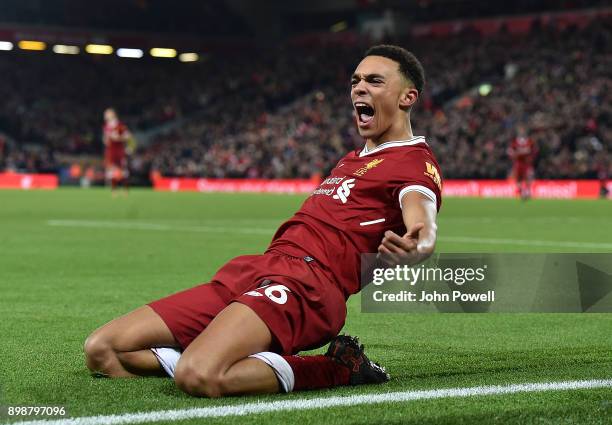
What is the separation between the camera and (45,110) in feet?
189

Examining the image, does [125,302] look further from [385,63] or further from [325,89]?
[325,89]

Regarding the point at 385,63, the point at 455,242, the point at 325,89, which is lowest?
the point at 455,242

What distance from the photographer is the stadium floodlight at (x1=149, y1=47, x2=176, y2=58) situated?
62844 mm

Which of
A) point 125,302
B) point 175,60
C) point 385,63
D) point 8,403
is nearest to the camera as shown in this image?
point 8,403

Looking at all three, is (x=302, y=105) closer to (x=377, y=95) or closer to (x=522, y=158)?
(x=522, y=158)

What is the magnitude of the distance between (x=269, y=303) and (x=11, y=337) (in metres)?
→ 2.47

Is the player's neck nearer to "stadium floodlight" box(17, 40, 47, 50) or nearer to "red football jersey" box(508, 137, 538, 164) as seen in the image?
"red football jersey" box(508, 137, 538, 164)

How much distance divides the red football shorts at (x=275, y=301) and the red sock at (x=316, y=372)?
6 cm

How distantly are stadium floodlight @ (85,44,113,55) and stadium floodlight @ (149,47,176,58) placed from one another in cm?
260

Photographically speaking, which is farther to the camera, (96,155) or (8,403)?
(96,155)

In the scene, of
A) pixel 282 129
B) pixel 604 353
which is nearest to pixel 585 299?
pixel 604 353

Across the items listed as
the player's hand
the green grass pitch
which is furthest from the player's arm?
the green grass pitch

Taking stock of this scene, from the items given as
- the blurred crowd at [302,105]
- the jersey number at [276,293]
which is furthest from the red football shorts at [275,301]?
the blurred crowd at [302,105]

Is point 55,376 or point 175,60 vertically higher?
point 175,60
